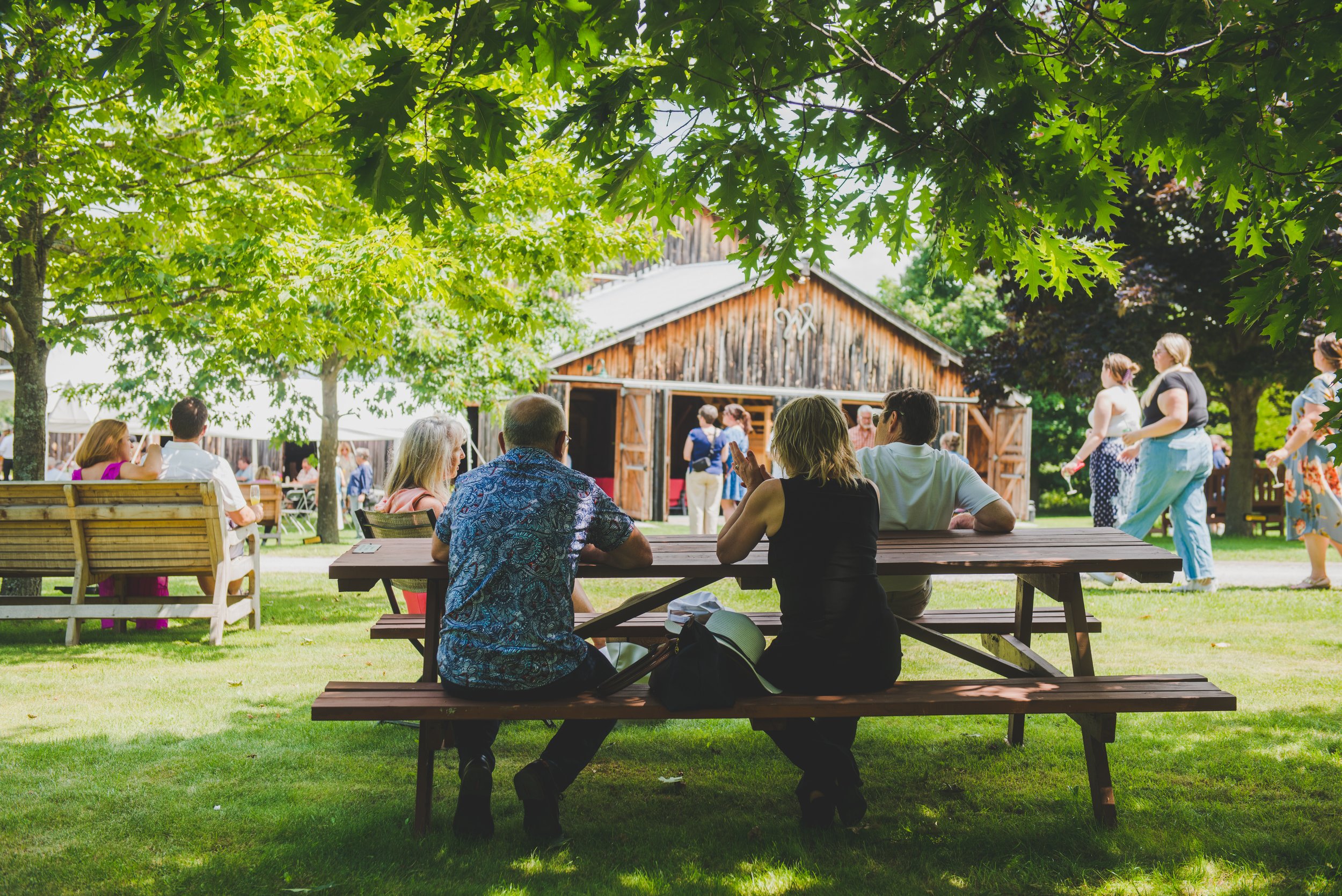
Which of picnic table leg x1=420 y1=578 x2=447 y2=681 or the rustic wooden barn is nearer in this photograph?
picnic table leg x1=420 y1=578 x2=447 y2=681

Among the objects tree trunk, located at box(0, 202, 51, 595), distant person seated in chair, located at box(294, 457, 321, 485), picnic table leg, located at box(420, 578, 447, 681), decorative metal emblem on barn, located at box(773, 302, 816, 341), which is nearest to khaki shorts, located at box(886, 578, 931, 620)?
picnic table leg, located at box(420, 578, 447, 681)

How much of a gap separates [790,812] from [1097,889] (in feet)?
3.45

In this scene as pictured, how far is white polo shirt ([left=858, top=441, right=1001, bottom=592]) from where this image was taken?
4.41 metres

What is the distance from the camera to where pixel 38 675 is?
5.77 meters

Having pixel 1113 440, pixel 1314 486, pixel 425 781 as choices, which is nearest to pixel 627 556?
pixel 425 781

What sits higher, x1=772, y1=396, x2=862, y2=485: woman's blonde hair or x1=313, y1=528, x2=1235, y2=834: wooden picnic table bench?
x1=772, y1=396, x2=862, y2=485: woman's blonde hair

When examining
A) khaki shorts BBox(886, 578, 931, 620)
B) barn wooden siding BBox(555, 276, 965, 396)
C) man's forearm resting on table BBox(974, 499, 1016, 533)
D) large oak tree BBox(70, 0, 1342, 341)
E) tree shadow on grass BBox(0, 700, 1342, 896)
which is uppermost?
barn wooden siding BBox(555, 276, 965, 396)

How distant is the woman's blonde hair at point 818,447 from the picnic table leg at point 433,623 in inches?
54.9

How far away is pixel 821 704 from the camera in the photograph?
124 inches

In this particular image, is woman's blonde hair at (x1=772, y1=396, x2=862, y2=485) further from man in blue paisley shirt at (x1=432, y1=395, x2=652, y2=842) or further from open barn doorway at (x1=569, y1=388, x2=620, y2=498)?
open barn doorway at (x1=569, y1=388, x2=620, y2=498)

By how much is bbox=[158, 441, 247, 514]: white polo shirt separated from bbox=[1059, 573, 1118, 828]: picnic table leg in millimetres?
5573

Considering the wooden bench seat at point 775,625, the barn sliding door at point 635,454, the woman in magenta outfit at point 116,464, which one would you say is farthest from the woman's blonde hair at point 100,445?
the barn sliding door at point 635,454

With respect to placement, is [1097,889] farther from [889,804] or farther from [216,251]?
[216,251]

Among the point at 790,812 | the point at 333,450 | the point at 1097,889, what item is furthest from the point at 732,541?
the point at 333,450
